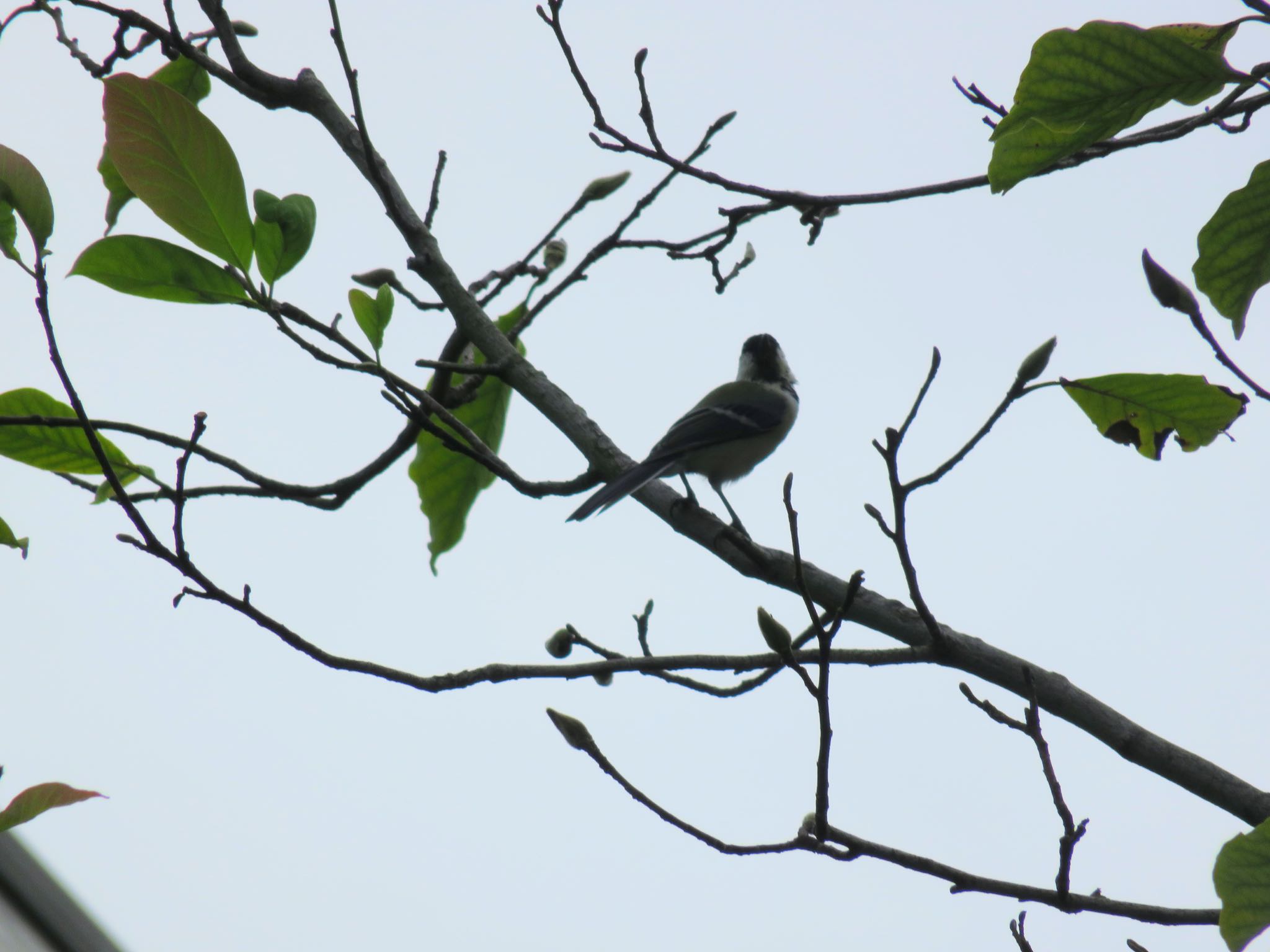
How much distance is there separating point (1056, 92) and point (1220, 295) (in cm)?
47

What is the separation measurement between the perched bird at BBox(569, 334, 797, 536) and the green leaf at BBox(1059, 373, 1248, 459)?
228cm

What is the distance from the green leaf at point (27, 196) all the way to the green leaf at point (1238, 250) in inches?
85.8

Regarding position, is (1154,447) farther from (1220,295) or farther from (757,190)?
(757,190)

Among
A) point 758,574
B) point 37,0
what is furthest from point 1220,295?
point 37,0

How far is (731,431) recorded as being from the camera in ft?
19.6

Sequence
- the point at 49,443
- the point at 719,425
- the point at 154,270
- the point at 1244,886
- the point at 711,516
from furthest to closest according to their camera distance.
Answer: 1. the point at 719,425
2. the point at 711,516
3. the point at 49,443
4. the point at 154,270
5. the point at 1244,886

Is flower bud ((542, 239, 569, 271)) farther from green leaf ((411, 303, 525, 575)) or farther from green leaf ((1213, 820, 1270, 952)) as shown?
green leaf ((1213, 820, 1270, 952))

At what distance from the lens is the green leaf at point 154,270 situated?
2.58m

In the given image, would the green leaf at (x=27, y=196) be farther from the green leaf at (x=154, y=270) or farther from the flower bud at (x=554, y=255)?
the flower bud at (x=554, y=255)

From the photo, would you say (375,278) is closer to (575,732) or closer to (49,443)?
(49,443)

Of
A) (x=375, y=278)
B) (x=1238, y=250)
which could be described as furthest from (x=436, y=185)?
(x=1238, y=250)

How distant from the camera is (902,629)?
7.48ft

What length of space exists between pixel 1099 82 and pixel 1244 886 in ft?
3.91

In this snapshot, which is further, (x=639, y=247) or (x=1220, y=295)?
(x=639, y=247)
